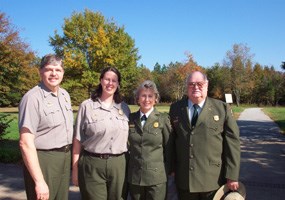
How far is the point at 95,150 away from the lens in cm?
356

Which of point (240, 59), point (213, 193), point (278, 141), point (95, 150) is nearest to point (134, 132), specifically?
point (95, 150)

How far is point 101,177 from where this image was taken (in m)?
3.62

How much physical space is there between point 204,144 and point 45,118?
162cm

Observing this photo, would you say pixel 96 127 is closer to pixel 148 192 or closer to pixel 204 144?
pixel 148 192

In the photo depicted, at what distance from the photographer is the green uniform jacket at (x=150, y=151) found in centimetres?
364

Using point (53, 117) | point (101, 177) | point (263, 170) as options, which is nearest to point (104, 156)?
point (101, 177)

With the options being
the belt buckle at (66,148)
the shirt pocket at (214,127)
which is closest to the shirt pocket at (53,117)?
the belt buckle at (66,148)

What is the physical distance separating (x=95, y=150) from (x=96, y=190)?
1.41ft

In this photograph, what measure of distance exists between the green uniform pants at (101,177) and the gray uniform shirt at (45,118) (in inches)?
15.6

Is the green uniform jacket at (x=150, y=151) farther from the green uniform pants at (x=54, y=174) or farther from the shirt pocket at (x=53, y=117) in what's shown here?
the shirt pocket at (x=53, y=117)

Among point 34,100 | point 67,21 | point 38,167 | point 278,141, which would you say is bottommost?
point 278,141

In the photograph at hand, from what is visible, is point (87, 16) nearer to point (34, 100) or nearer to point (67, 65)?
point (67, 65)

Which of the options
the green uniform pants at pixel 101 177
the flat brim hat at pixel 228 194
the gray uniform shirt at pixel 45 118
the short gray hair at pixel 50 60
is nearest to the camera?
the gray uniform shirt at pixel 45 118

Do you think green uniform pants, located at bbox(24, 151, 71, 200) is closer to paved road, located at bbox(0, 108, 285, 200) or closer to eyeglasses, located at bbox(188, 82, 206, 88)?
eyeglasses, located at bbox(188, 82, 206, 88)
